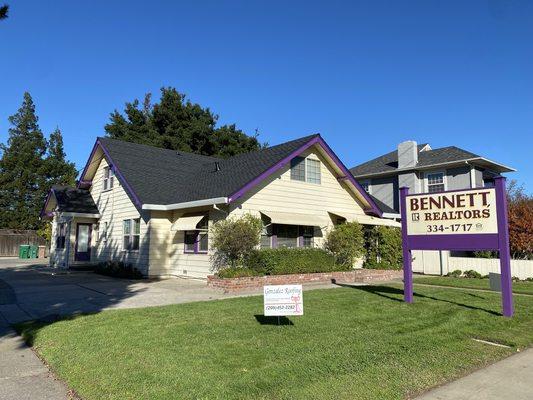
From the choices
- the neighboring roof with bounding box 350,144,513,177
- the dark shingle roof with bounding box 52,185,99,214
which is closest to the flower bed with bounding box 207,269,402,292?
the neighboring roof with bounding box 350,144,513,177

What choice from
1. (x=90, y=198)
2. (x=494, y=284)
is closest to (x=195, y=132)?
(x=90, y=198)

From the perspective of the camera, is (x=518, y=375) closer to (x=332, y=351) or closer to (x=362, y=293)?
(x=332, y=351)

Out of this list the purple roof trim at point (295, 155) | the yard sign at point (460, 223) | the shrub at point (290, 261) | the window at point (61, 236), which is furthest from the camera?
the window at point (61, 236)

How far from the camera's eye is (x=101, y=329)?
296 inches

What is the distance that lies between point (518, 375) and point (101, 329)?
6.39 metres

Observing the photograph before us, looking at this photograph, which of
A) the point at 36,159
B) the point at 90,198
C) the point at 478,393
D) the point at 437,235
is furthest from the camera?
the point at 36,159

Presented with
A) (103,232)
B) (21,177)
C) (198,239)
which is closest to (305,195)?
(198,239)

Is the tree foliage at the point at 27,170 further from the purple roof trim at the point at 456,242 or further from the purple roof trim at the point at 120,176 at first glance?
the purple roof trim at the point at 456,242

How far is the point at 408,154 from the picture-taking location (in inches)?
1054

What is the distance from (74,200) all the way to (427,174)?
20085 mm

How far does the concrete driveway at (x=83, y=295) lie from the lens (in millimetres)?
9898

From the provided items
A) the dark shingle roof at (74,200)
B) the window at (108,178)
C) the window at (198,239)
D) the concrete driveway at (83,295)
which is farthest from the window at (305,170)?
the dark shingle roof at (74,200)

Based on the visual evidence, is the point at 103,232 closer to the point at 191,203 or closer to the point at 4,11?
the point at 191,203

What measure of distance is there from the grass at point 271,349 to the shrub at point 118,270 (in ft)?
26.1
